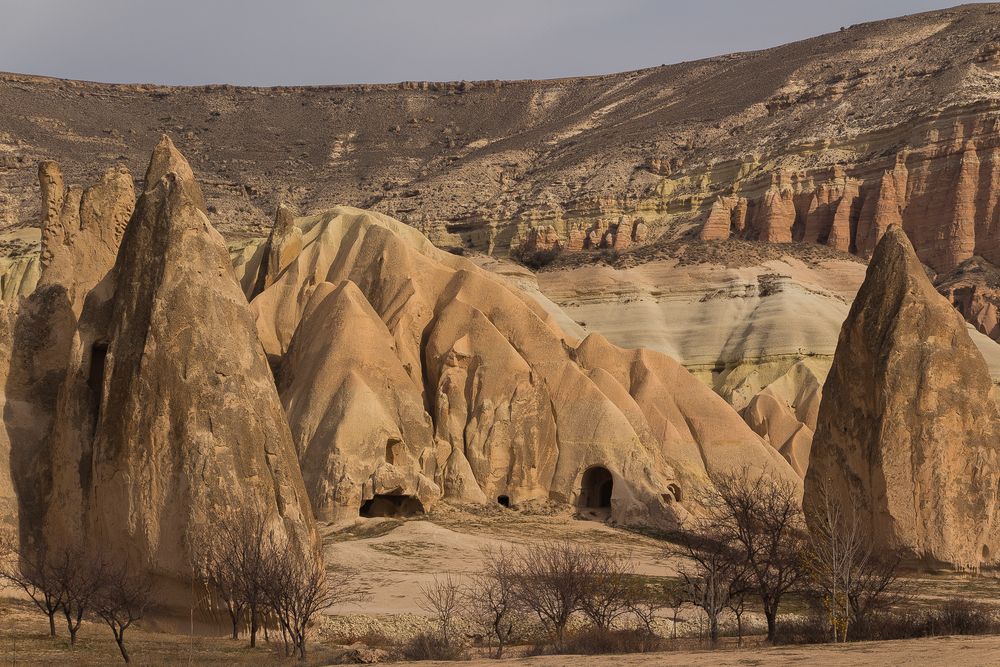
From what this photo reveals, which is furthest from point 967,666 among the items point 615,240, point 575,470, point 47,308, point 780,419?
point 615,240

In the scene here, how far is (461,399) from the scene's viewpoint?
51.7m

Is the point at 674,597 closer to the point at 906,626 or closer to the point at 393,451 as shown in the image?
the point at 906,626

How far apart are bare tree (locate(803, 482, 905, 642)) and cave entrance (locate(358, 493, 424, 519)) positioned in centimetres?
1257

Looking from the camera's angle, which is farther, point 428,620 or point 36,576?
point 428,620

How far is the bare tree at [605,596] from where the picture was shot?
29.6 metres

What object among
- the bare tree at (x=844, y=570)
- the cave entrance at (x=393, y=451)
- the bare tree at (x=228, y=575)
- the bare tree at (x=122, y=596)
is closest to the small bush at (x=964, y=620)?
the bare tree at (x=844, y=570)

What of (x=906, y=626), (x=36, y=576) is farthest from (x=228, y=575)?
(x=906, y=626)

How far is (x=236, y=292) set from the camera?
105ft

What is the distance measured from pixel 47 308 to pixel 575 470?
67.3ft

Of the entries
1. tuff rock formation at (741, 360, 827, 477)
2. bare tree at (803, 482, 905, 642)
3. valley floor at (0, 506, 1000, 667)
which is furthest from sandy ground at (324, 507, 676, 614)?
tuff rock formation at (741, 360, 827, 477)

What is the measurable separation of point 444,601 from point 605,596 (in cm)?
415

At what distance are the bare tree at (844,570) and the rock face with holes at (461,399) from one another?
1048 cm

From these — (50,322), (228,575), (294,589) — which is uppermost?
(50,322)

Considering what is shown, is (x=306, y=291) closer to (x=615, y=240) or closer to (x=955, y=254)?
(x=615, y=240)
